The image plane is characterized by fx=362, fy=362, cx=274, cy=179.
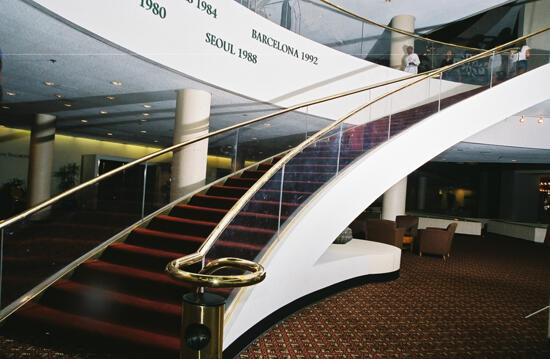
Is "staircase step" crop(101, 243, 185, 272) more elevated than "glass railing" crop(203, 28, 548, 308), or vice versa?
"glass railing" crop(203, 28, 548, 308)

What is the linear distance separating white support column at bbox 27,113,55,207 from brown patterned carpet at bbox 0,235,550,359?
7150 millimetres

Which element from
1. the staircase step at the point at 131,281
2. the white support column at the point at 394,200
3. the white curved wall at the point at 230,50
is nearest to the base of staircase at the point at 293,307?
the staircase step at the point at 131,281

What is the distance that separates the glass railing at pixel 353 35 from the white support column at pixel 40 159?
640 cm

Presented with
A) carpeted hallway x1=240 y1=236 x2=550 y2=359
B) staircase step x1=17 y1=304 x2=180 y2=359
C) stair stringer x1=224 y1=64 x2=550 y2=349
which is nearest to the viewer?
staircase step x1=17 y1=304 x2=180 y2=359

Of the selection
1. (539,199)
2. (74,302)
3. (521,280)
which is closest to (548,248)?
(539,199)

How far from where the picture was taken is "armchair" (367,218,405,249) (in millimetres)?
8445

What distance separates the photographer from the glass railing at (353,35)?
7.31 metres

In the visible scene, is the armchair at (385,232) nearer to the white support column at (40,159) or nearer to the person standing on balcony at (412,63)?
the person standing on balcony at (412,63)

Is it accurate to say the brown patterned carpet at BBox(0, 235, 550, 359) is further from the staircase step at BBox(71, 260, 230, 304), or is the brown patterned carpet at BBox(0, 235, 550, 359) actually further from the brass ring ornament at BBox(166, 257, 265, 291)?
the brass ring ornament at BBox(166, 257, 265, 291)

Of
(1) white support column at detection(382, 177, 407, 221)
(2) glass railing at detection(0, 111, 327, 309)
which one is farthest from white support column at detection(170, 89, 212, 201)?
(1) white support column at detection(382, 177, 407, 221)

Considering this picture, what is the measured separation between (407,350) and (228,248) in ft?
A: 6.39

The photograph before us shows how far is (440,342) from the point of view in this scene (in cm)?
359

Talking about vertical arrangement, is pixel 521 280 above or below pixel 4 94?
below

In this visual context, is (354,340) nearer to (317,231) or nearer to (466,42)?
(317,231)
